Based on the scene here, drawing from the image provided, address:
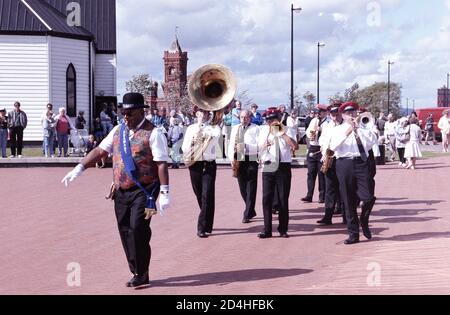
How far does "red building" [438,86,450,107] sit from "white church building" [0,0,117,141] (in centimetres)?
7142

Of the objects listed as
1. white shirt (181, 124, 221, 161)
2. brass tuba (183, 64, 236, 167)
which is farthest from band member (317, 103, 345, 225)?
white shirt (181, 124, 221, 161)

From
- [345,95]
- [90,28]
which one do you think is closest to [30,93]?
[90,28]

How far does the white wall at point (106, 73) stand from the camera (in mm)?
39606

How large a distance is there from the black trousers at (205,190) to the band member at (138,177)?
294 centimetres

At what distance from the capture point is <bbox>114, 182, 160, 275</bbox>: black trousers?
7.23 metres

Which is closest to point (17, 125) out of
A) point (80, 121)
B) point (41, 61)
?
point (80, 121)

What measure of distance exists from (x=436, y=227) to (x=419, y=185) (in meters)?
6.68

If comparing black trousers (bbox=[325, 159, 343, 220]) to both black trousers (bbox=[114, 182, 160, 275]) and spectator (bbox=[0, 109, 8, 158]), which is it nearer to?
black trousers (bbox=[114, 182, 160, 275])

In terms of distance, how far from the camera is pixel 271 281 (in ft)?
24.4

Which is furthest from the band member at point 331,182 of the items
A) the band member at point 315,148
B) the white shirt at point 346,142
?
the band member at point 315,148

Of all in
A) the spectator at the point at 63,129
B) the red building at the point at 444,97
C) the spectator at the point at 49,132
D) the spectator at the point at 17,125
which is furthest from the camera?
the red building at the point at 444,97

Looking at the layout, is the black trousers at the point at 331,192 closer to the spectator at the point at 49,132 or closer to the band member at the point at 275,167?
the band member at the point at 275,167

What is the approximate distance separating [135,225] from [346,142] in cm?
377

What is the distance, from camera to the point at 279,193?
33.7 feet
